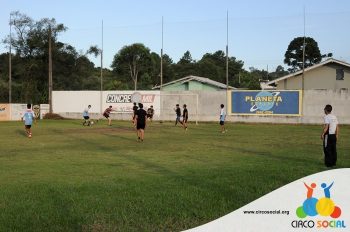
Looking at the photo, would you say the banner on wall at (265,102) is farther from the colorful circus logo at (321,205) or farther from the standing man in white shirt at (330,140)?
the colorful circus logo at (321,205)

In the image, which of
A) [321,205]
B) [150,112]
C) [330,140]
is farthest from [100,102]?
[321,205]

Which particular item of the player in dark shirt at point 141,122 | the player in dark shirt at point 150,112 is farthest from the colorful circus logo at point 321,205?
the player in dark shirt at point 150,112

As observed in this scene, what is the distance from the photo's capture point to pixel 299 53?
7631 cm

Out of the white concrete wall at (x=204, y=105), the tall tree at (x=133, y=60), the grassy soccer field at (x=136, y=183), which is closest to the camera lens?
the grassy soccer field at (x=136, y=183)

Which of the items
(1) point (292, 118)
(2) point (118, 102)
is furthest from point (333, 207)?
(2) point (118, 102)

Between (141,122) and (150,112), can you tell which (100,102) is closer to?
(150,112)

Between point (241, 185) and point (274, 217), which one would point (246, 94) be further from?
point (274, 217)

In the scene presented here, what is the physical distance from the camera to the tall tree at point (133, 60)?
246ft

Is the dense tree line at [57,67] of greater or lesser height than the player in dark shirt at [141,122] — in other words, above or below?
above

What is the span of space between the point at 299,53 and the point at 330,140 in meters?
66.3

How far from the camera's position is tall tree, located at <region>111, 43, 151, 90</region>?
74938 millimetres

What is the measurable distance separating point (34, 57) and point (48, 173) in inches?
2066

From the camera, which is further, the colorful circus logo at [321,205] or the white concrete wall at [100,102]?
the white concrete wall at [100,102]

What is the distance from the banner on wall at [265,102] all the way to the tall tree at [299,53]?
129 ft
